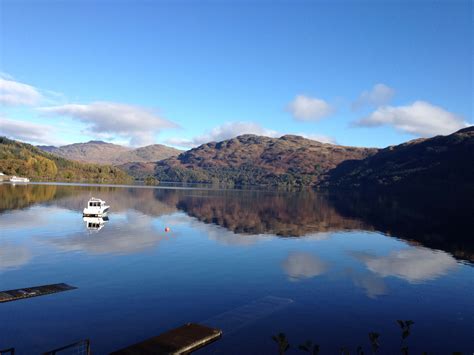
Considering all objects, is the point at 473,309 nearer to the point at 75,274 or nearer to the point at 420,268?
the point at 420,268

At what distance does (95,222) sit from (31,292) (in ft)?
187

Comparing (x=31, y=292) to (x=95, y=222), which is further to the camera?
(x=95, y=222)

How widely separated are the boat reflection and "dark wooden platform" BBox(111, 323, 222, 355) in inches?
2284

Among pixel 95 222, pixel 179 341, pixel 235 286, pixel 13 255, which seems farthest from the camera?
pixel 95 222

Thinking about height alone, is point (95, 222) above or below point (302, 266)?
above

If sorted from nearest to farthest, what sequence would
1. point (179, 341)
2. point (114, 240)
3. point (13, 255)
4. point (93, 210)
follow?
point (179, 341) → point (13, 255) → point (114, 240) → point (93, 210)

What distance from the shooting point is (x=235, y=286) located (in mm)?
43125

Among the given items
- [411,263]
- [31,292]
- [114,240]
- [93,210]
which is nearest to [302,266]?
[411,263]

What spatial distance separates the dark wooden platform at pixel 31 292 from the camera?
34.6 m

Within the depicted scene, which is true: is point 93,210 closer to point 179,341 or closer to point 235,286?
point 235,286

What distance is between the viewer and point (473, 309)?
39.9m

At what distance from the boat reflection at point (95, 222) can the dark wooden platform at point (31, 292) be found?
43.1 m

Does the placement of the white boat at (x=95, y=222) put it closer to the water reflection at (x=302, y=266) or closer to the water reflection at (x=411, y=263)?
the water reflection at (x=302, y=266)

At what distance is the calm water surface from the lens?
1177 inches
